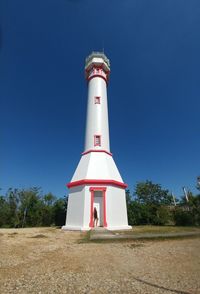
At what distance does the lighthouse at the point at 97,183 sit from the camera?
14.8m

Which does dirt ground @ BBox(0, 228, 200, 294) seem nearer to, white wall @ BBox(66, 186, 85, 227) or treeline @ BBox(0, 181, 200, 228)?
white wall @ BBox(66, 186, 85, 227)

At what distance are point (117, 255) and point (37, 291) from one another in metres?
3.54

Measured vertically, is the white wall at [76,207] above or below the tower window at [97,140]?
below

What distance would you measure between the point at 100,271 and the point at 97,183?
34.7ft

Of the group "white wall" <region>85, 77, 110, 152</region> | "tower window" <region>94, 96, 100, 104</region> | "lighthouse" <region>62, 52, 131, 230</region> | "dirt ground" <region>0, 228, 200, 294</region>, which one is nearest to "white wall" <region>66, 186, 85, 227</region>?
"lighthouse" <region>62, 52, 131, 230</region>

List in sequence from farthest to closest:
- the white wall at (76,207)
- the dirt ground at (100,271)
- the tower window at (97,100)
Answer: the tower window at (97,100), the white wall at (76,207), the dirt ground at (100,271)

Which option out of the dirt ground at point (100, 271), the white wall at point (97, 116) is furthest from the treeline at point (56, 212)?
the dirt ground at point (100, 271)

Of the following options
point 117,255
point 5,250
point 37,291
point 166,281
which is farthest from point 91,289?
point 5,250

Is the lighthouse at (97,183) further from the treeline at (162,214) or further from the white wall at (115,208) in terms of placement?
the treeline at (162,214)

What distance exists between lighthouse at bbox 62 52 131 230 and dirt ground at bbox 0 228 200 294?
7672 mm

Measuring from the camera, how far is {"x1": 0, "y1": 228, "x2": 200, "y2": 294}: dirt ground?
150 inches

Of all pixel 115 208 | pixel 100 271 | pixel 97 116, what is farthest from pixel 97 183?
pixel 100 271

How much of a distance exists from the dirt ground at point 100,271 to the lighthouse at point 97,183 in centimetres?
767

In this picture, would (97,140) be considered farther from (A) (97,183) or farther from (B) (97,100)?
(A) (97,183)
